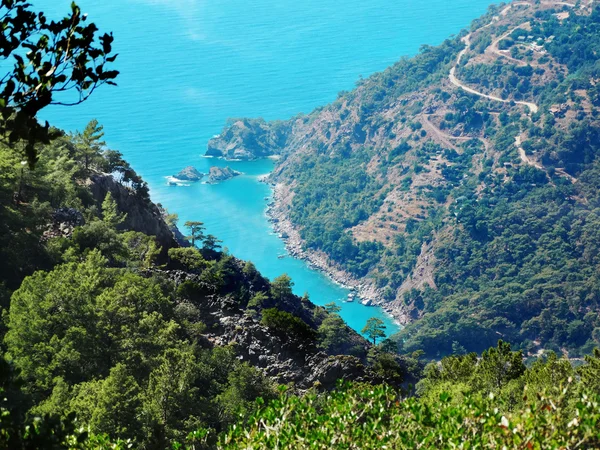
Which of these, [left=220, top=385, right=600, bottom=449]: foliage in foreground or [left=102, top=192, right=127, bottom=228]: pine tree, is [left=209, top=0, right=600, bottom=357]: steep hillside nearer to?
[left=102, top=192, right=127, bottom=228]: pine tree

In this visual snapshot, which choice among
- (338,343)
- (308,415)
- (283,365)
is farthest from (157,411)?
(338,343)

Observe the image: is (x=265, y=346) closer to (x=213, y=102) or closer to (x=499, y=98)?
(x=499, y=98)

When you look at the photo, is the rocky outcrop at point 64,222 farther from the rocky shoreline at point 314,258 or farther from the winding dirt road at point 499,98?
the winding dirt road at point 499,98

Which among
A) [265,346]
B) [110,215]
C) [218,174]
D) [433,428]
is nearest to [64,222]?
[110,215]

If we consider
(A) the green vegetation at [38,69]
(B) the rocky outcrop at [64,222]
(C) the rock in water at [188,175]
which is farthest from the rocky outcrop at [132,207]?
(C) the rock in water at [188,175]

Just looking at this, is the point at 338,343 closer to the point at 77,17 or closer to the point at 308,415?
the point at 308,415

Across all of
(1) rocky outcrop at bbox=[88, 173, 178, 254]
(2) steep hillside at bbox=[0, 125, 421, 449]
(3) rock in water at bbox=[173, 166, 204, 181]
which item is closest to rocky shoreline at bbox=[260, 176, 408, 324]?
(3) rock in water at bbox=[173, 166, 204, 181]
